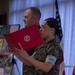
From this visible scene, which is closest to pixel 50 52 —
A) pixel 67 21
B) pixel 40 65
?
pixel 40 65

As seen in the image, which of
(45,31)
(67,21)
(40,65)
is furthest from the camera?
(67,21)

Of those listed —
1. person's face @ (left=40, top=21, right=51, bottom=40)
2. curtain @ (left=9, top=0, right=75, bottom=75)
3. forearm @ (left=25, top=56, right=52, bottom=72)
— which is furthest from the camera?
curtain @ (left=9, top=0, right=75, bottom=75)

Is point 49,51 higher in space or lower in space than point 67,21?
lower

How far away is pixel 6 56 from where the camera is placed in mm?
3416

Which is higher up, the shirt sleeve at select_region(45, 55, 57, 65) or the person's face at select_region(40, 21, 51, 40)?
the person's face at select_region(40, 21, 51, 40)

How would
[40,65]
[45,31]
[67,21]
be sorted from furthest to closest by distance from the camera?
[67,21] → [45,31] → [40,65]

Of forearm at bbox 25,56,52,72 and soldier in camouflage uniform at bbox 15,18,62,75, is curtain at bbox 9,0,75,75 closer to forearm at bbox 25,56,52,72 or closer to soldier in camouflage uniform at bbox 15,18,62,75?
soldier in camouflage uniform at bbox 15,18,62,75

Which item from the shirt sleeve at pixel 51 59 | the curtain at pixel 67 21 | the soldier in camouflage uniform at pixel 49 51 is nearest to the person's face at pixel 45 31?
the soldier in camouflage uniform at pixel 49 51

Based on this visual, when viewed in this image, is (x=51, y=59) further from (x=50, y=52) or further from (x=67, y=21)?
(x=67, y=21)

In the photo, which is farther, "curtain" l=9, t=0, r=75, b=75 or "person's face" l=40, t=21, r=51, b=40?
"curtain" l=9, t=0, r=75, b=75

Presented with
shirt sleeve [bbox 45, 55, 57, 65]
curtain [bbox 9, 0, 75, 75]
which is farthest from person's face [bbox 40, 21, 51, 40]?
curtain [bbox 9, 0, 75, 75]

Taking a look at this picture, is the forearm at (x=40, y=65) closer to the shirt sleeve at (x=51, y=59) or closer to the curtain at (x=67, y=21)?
the shirt sleeve at (x=51, y=59)

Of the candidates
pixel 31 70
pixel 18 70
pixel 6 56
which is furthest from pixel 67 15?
pixel 18 70

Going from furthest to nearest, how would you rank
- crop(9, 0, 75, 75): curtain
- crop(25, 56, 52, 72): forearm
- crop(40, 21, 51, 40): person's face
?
crop(9, 0, 75, 75): curtain < crop(40, 21, 51, 40): person's face < crop(25, 56, 52, 72): forearm
